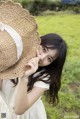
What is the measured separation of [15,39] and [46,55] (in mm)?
295

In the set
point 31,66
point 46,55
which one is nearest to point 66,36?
point 46,55

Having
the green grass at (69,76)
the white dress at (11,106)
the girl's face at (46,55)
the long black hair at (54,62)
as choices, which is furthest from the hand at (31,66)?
the green grass at (69,76)

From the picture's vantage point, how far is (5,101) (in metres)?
2.53

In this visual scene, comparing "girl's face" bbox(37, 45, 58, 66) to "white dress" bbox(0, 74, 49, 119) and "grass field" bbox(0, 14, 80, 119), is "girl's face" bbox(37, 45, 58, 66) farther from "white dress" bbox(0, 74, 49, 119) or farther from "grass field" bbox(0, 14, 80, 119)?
"grass field" bbox(0, 14, 80, 119)

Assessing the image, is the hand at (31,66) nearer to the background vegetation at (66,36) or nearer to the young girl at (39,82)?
the young girl at (39,82)

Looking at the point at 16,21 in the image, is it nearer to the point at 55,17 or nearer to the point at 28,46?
the point at 28,46

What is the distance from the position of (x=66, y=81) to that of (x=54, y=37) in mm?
2045

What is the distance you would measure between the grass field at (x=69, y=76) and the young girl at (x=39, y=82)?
1.17 metres

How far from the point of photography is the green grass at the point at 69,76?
12.2 ft

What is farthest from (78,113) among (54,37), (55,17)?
(55,17)

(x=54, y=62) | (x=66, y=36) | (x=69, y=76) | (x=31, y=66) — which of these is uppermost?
(x=31, y=66)

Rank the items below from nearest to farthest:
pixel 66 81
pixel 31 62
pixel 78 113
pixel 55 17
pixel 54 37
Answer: pixel 31 62 → pixel 54 37 → pixel 78 113 → pixel 66 81 → pixel 55 17

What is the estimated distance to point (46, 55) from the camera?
224cm

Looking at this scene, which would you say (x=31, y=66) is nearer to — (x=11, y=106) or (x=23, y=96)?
(x=23, y=96)
